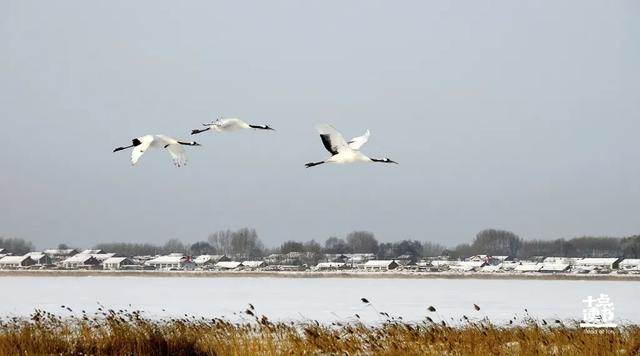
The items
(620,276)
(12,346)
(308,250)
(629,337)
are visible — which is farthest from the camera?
(308,250)

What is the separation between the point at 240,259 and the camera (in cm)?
19438

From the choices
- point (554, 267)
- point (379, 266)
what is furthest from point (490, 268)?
point (379, 266)

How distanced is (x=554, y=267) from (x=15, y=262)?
10949 cm

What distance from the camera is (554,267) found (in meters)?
166

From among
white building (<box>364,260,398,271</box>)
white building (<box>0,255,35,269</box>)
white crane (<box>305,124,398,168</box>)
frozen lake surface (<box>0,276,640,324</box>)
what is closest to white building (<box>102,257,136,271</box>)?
white building (<box>0,255,35,269</box>)

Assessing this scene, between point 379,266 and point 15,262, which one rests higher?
point 15,262

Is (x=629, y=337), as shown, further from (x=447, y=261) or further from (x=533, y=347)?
(x=447, y=261)

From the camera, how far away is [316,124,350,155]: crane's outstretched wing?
12695mm

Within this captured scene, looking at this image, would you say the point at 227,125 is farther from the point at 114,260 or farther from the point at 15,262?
the point at 15,262

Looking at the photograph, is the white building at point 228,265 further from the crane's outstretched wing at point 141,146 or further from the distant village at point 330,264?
the crane's outstretched wing at point 141,146

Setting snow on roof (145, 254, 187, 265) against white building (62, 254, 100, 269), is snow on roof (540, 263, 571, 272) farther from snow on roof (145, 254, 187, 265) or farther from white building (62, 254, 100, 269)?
white building (62, 254, 100, 269)

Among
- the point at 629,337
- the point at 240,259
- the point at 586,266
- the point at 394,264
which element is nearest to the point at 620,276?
the point at 586,266

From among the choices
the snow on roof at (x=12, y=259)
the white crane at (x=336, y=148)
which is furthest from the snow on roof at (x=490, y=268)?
the white crane at (x=336, y=148)

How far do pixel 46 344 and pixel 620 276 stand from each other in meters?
132
